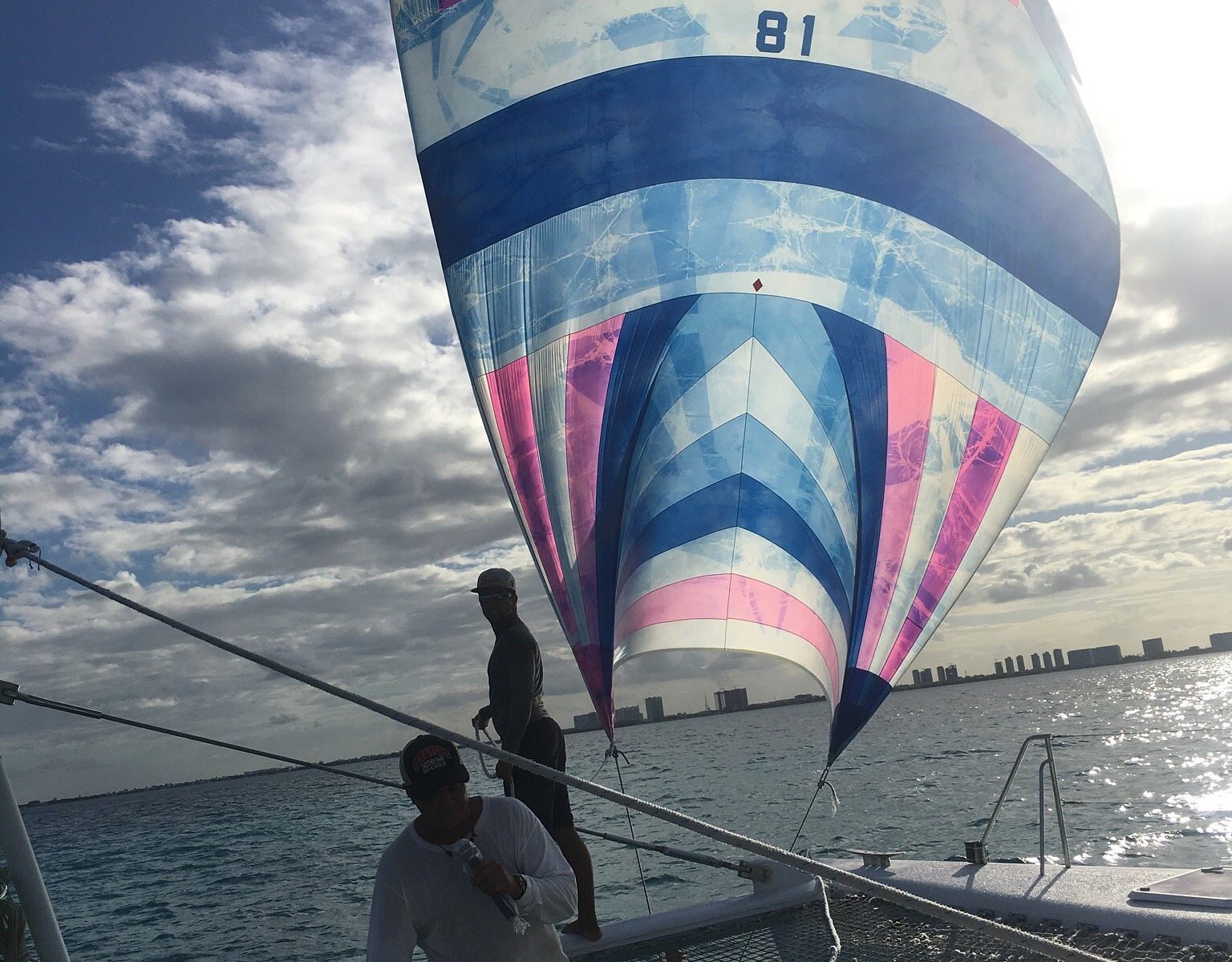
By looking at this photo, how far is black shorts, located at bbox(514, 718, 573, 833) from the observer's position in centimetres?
419

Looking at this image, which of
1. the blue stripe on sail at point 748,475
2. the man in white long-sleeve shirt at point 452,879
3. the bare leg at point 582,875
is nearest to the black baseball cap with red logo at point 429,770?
the man in white long-sleeve shirt at point 452,879

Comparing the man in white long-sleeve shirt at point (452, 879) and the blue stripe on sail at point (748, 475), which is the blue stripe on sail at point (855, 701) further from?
the man in white long-sleeve shirt at point (452, 879)

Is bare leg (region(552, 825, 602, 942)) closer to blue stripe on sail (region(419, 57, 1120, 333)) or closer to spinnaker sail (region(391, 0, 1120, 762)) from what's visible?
spinnaker sail (region(391, 0, 1120, 762))

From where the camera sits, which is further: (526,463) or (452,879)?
(526,463)

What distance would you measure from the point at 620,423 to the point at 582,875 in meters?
3.10

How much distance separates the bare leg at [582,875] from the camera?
4.32 metres

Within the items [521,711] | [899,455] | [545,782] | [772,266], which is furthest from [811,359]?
[545,782]

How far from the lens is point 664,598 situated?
24.7 ft

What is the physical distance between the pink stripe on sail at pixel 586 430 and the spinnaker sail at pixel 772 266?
2cm

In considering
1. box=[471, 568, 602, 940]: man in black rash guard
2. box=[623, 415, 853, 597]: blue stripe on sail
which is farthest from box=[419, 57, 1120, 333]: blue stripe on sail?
box=[471, 568, 602, 940]: man in black rash guard

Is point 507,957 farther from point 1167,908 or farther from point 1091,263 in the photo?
point 1091,263

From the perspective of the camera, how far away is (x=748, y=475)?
7.19m

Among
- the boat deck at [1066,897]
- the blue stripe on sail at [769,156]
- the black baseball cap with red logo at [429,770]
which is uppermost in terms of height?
the blue stripe on sail at [769,156]

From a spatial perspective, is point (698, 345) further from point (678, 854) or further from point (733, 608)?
point (678, 854)
